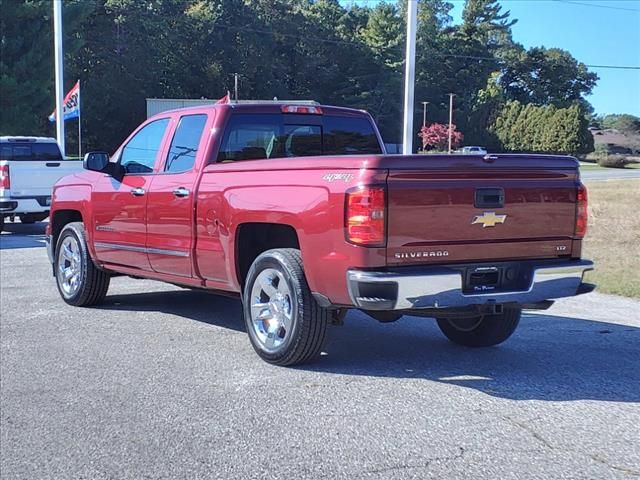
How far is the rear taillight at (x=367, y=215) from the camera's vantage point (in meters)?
4.66

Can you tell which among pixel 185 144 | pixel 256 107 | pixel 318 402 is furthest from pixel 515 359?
pixel 185 144

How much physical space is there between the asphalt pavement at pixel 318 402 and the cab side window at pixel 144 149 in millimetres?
1543

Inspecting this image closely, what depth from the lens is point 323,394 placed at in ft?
16.4

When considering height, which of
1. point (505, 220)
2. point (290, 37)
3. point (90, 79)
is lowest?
point (505, 220)

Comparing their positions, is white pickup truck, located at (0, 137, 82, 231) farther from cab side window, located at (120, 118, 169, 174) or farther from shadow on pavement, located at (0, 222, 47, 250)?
cab side window, located at (120, 118, 169, 174)

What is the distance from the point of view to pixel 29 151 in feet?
56.2

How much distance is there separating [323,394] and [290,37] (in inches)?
2676

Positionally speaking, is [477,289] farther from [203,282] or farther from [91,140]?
[91,140]

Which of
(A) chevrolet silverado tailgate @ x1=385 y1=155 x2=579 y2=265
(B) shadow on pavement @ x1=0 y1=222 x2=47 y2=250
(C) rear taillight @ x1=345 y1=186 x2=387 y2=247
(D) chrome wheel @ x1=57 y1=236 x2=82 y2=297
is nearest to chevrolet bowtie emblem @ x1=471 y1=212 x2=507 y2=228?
(A) chevrolet silverado tailgate @ x1=385 y1=155 x2=579 y2=265

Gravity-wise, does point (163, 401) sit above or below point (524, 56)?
below

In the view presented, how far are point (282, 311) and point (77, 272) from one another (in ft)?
11.4

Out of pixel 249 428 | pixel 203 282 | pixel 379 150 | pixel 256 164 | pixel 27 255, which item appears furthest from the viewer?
pixel 27 255

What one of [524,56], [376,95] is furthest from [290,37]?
[524,56]

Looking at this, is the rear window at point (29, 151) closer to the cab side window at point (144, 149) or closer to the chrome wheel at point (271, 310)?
the cab side window at point (144, 149)
